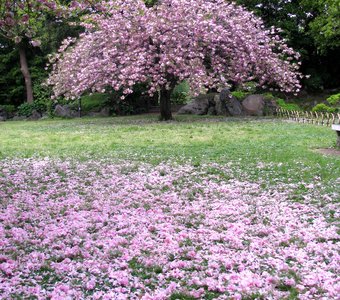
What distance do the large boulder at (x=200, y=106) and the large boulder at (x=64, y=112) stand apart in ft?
20.1

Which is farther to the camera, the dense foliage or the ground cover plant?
the dense foliage

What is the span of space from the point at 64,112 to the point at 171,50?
10310 millimetres

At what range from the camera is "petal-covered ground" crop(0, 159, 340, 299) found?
274 cm

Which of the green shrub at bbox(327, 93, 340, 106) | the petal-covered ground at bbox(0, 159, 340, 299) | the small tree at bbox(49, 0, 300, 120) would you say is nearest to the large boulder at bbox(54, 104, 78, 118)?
the small tree at bbox(49, 0, 300, 120)

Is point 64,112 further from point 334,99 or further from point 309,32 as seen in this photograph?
point 309,32

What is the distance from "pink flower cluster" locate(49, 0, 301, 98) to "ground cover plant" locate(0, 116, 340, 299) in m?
6.92

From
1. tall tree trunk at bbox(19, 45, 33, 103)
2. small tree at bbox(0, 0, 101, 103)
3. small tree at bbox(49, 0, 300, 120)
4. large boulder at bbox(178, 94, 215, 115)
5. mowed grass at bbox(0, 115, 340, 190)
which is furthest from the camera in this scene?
tall tree trunk at bbox(19, 45, 33, 103)

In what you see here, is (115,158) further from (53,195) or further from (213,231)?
(213,231)

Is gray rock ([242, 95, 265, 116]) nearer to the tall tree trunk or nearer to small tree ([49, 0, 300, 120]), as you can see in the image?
small tree ([49, 0, 300, 120])

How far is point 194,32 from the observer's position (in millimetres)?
14648

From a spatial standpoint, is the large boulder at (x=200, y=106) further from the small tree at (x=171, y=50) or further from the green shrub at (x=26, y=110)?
the green shrub at (x=26, y=110)

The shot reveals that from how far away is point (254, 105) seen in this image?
1920 centimetres

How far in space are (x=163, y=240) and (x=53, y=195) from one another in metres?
2.17

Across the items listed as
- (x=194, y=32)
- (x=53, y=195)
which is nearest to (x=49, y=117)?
(x=194, y=32)
